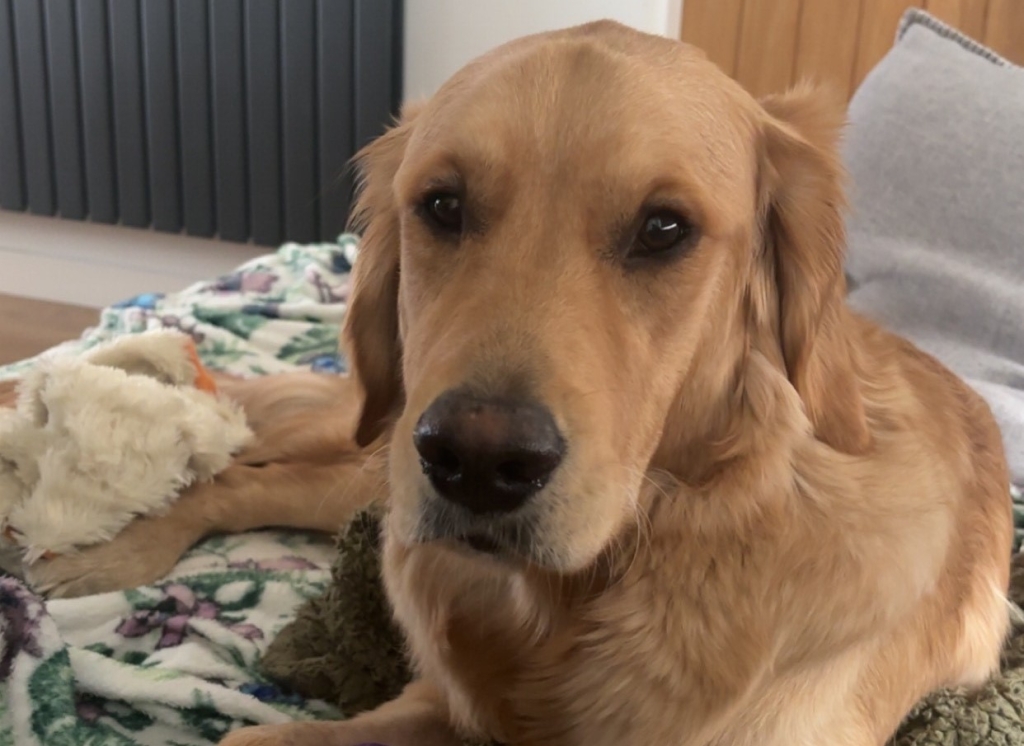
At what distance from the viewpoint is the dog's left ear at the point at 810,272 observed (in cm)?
109

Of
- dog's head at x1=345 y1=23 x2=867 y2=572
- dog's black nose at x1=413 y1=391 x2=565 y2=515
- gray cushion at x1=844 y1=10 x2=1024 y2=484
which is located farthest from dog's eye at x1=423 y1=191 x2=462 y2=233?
gray cushion at x1=844 y1=10 x2=1024 y2=484

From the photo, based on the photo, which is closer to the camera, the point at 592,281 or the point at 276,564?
the point at 592,281

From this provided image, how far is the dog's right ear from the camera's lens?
1.22 metres

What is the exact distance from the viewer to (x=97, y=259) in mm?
4191

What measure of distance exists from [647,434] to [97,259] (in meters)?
3.71

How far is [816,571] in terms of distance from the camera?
1.03 m

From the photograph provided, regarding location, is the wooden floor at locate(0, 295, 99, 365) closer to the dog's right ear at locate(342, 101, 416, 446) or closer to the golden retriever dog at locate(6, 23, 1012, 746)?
the dog's right ear at locate(342, 101, 416, 446)

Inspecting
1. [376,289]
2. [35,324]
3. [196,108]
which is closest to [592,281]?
[376,289]

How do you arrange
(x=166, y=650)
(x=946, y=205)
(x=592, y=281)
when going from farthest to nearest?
(x=946, y=205) < (x=166, y=650) < (x=592, y=281)

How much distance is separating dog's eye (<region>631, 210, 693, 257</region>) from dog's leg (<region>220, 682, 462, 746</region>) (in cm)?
63

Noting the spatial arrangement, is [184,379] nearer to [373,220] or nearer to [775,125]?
[373,220]

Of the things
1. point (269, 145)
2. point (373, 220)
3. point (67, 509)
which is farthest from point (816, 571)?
point (269, 145)

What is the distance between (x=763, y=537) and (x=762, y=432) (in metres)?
0.11

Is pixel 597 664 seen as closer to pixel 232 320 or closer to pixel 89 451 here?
pixel 89 451
